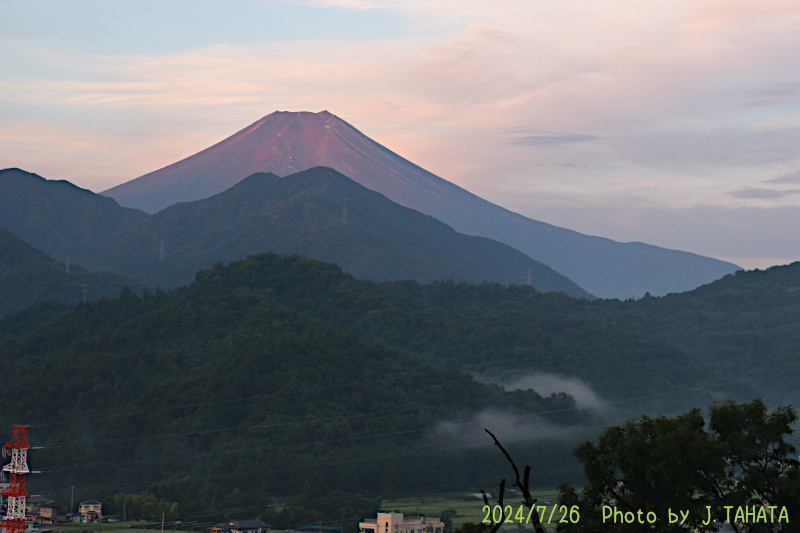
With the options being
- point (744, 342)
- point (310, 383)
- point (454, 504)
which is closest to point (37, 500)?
point (454, 504)

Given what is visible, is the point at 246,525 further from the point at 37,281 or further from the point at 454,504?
the point at 37,281

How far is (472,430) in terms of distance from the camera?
426ft

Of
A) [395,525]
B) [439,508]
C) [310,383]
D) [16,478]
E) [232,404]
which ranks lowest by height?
[439,508]

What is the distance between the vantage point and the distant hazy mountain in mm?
178375

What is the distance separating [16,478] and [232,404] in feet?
217

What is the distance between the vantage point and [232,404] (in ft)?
397

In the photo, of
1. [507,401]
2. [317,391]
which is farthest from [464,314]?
[317,391]

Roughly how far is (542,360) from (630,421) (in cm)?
13966

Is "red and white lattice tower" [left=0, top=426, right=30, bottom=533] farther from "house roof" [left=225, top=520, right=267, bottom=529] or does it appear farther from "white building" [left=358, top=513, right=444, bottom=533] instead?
"white building" [left=358, top=513, right=444, bottom=533]

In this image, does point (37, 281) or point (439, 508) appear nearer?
point (439, 508)

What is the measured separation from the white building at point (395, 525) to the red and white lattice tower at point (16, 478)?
81.1 feet

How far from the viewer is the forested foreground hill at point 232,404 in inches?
4294

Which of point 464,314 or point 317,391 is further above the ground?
point 464,314

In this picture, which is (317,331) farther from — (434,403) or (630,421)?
(630,421)
